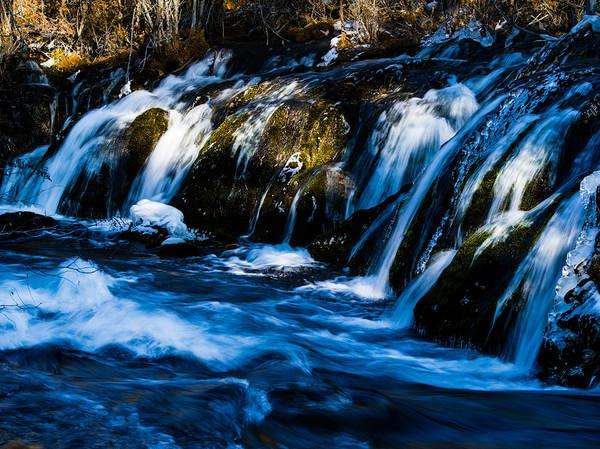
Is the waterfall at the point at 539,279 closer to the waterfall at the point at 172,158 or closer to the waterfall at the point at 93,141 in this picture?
the waterfall at the point at 172,158

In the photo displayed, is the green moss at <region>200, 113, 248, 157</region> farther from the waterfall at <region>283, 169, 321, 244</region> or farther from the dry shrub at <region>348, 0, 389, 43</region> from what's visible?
the dry shrub at <region>348, 0, 389, 43</region>

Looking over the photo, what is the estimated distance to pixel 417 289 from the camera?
5.95m

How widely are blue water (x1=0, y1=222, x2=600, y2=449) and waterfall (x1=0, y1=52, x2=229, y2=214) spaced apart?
11.4 ft

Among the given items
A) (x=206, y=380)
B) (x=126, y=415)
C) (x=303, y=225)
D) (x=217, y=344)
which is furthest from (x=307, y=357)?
(x=303, y=225)

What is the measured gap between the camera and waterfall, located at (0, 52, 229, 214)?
11031mm

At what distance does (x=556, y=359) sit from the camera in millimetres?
4410

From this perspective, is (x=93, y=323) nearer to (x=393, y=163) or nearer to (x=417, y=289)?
(x=417, y=289)

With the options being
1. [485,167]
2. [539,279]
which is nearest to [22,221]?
[485,167]

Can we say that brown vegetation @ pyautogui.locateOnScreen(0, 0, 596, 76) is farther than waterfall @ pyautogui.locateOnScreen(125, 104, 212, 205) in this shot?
Yes

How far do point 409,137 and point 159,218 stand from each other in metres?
3.02

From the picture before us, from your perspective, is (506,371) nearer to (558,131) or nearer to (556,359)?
(556,359)

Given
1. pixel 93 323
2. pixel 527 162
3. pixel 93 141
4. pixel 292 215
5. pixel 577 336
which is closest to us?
pixel 577 336

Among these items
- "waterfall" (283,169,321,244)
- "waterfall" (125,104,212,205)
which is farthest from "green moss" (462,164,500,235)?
"waterfall" (125,104,212,205)

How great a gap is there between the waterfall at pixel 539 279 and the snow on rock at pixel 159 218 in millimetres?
4805
